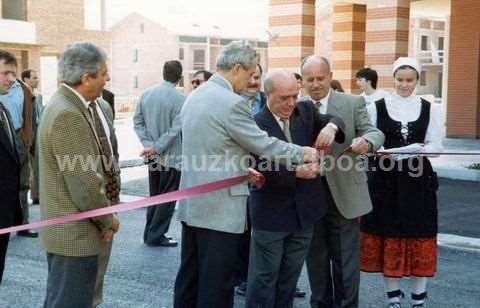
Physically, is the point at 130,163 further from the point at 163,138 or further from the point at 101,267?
the point at 101,267

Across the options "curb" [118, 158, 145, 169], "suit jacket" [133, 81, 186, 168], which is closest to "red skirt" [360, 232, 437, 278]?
"suit jacket" [133, 81, 186, 168]

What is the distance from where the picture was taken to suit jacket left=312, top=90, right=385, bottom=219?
516 cm

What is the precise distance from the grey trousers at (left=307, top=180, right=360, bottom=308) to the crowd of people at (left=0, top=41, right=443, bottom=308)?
0.01 meters

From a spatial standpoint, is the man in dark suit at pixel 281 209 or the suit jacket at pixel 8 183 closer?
the man in dark suit at pixel 281 209

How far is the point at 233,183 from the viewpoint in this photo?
428cm

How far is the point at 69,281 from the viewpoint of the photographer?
3.90 metres

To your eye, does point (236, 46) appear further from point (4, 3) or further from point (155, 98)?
point (4, 3)

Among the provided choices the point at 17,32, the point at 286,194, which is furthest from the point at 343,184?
the point at 17,32

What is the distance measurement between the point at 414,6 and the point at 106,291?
1941 cm

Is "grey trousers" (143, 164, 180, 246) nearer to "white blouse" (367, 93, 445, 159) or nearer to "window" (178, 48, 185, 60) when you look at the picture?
"white blouse" (367, 93, 445, 159)

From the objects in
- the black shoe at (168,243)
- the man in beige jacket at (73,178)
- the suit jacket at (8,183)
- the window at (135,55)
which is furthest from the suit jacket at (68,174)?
the window at (135,55)

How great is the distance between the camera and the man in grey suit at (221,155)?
13.9ft

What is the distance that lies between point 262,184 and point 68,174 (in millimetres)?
1342

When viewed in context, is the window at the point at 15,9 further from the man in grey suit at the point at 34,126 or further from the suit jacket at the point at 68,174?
the suit jacket at the point at 68,174
